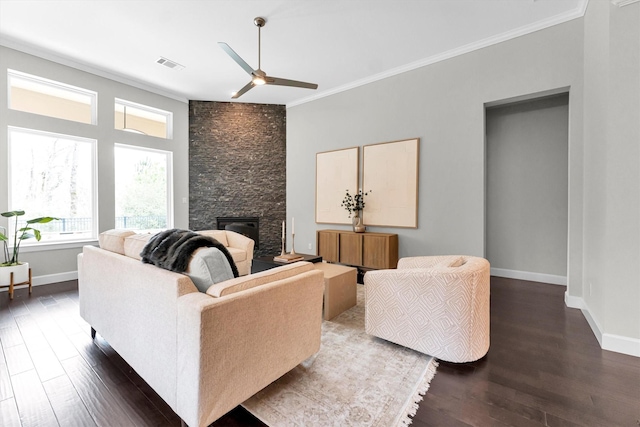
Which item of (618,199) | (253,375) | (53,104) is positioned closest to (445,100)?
(618,199)

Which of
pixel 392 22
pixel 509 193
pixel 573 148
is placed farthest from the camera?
pixel 509 193

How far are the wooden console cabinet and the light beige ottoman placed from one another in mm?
Result: 1219

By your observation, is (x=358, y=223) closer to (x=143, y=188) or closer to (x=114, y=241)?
(x=114, y=241)

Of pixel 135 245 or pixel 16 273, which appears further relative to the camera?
pixel 16 273

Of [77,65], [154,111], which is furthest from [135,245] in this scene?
[154,111]

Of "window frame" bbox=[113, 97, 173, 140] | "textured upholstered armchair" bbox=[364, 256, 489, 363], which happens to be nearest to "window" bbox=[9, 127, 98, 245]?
"window frame" bbox=[113, 97, 173, 140]

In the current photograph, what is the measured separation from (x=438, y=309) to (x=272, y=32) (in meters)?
3.67

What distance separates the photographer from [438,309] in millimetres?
1929

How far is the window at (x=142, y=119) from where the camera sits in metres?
4.83

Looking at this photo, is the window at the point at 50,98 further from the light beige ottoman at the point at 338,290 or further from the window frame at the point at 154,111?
the light beige ottoman at the point at 338,290

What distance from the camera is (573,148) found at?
305cm

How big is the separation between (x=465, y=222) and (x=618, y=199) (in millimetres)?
1698

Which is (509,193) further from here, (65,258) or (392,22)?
(65,258)

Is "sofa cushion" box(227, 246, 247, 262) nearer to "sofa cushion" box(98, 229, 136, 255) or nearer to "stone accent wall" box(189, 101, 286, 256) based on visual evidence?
"stone accent wall" box(189, 101, 286, 256)
